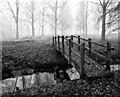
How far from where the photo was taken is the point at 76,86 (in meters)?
5.11

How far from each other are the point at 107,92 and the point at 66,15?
32.2 m

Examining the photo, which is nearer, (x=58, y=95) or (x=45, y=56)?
A: (x=58, y=95)

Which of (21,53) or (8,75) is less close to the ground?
(21,53)

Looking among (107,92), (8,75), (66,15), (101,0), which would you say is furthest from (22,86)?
(66,15)

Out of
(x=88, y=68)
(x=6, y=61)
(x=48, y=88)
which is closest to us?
(x=48, y=88)

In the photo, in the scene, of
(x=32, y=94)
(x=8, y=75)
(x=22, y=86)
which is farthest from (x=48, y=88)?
(x=8, y=75)

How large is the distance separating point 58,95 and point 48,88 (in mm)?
763

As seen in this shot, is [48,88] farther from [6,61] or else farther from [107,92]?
[6,61]

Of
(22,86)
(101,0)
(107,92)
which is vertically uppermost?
(101,0)

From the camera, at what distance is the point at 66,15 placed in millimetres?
34750

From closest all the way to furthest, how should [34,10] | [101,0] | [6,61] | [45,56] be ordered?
[6,61] < [45,56] < [101,0] < [34,10]

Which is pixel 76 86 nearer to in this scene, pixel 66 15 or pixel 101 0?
pixel 101 0

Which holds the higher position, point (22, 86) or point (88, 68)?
point (88, 68)

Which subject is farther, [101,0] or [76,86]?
[101,0]
